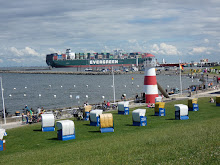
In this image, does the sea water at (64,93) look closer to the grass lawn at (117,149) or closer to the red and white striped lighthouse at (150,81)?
the red and white striped lighthouse at (150,81)

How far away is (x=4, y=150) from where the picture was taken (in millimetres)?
14242

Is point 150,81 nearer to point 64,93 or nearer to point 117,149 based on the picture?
point 117,149

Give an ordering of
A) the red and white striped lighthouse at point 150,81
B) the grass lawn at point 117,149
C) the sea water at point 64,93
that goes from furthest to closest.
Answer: the sea water at point 64,93
the red and white striped lighthouse at point 150,81
the grass lawn at point 117,149

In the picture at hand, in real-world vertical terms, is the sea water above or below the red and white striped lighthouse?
below

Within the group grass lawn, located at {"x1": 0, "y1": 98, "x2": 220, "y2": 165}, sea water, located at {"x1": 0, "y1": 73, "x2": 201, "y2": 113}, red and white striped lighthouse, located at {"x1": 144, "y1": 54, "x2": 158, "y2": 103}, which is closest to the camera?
grass lawn, located at {"x1": 0, "y1": 98, "x2": 220, "y2": 165}

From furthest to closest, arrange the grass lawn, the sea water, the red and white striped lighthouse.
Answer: the sea water < the red and white striped lighthouse < the grass lawn

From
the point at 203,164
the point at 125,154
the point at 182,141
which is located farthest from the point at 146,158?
the point at 182,141

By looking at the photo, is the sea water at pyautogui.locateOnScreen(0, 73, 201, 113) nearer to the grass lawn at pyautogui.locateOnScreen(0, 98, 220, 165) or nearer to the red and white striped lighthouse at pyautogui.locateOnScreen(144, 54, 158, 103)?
the red and white striped lighthouse at pyautogui.locateOnScreen(144, 54, 158, 103)

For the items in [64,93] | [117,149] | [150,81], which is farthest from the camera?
[64,93]

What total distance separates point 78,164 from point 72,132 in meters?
6.01

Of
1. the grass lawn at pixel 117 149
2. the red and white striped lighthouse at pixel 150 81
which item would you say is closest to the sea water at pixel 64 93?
the red and white striped lighthouse at pixel 150 81

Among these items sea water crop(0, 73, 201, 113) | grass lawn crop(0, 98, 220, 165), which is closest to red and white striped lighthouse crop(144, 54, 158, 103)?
sea water crop(0, 73, 201, 113)

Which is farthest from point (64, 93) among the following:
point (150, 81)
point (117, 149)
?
point (117, 149)

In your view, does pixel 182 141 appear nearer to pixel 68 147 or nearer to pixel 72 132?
pixel 68 147
